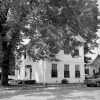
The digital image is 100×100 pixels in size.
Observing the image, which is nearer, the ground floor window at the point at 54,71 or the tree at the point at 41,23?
the tree at the point at 41,23

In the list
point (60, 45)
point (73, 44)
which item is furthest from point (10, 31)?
point (73, 44)

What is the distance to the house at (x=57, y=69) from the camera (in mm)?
24228

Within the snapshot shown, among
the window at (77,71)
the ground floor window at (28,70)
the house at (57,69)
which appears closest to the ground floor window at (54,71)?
the house at (57,69)

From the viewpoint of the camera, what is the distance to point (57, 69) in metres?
25.0

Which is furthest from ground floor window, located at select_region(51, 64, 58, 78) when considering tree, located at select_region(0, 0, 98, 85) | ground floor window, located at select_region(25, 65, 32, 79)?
tree, located at select_region(0, 0, 98, 85)

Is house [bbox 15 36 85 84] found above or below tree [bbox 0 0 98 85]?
below

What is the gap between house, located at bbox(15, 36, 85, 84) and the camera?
24228mm

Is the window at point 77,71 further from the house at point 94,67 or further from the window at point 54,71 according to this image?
the house at point 94,67

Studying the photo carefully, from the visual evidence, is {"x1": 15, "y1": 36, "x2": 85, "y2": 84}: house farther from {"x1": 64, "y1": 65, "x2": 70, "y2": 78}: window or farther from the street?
the street

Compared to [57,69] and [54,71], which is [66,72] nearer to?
[57,69]

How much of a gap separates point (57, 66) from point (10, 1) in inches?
482

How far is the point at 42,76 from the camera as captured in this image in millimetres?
24562

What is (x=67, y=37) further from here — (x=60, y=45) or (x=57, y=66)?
(x=57, y=66)

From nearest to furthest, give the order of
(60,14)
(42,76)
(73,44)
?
(60,14), (73,44), (42,76)
